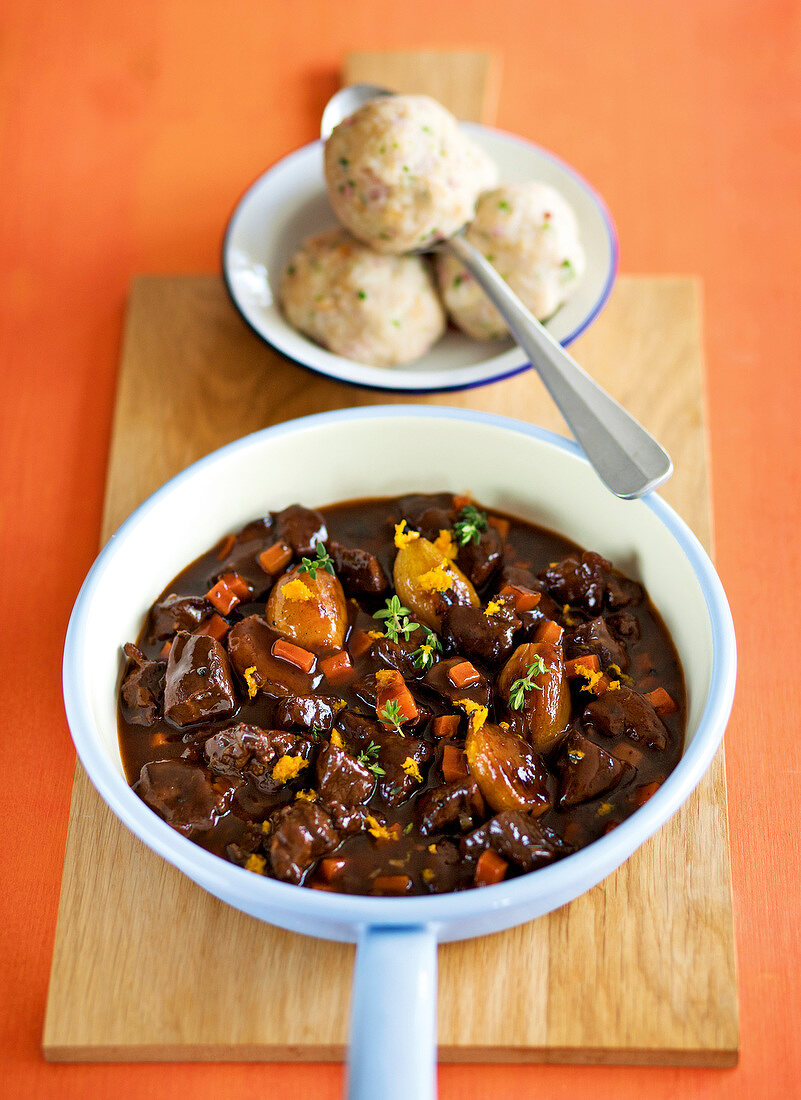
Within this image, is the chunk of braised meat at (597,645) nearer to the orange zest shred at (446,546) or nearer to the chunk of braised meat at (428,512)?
the orange zest shred at (446,546)

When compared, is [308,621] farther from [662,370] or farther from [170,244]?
[170,244]

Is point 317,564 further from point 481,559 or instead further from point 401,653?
point 481,559

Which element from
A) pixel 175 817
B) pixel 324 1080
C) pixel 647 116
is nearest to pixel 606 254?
pixel 647 116

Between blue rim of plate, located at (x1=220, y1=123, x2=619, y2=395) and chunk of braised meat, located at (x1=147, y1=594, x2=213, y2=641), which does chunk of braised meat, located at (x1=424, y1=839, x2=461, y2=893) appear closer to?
chunk of braised meat, located at (x1=147, y1=594, x2=213, y2=641)

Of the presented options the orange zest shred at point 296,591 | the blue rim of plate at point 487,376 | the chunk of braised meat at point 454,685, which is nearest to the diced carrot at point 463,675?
the chunk of braised meat at point 454,685

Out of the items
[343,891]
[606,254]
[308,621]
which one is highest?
[606,254]

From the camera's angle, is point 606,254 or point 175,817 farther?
point 606,254
